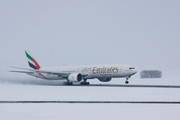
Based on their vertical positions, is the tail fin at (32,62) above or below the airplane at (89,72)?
above

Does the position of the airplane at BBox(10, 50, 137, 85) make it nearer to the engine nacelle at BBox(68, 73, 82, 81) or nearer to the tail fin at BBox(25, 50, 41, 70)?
the engine nacelle at BBox(68, 73, 82, 81)

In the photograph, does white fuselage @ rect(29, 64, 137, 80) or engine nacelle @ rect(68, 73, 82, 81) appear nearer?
white fuselage @ rect(29, 64, 137, 80)

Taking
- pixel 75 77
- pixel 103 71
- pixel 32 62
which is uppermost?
pixel 32 62

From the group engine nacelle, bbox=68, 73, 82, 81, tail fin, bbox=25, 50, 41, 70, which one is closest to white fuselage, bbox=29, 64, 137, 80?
engine nacelle, bbox=68, 73, 82, 81

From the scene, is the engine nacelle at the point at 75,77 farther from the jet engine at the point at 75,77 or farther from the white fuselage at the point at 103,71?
the white fuselage at the point at 103,71

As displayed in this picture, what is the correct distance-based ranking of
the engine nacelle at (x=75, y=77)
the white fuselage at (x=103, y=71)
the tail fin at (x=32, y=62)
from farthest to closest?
1. the tail fin at (x=32, y=62)
2. the engine nacelle at (x=75, y=77)
3. the white fuselage at (x=103, y=71)

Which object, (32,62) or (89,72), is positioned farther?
(32,62)

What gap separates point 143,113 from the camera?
1410 cm

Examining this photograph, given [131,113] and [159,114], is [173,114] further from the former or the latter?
[131,113]

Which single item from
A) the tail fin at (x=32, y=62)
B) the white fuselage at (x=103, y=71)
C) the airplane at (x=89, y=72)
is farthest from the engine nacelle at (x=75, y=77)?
the tail fin at (x=32, y=62)

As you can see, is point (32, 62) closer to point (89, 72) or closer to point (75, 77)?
point (75, 77)

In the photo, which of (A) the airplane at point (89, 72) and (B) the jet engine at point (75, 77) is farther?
(B) the jet engine at point (75, 77)

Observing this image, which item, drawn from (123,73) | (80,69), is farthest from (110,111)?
(80,69)

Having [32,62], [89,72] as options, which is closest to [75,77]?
[89,72]
